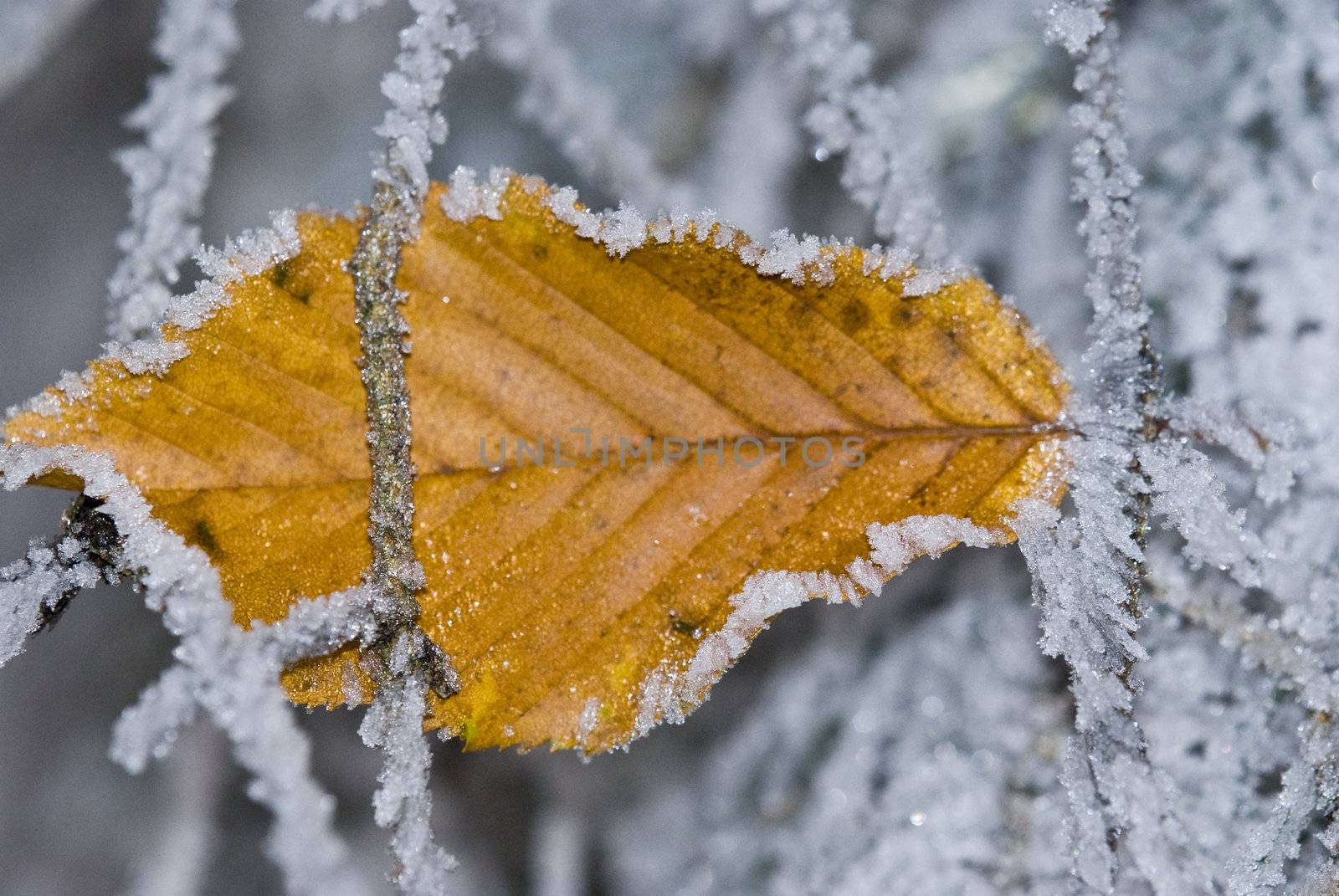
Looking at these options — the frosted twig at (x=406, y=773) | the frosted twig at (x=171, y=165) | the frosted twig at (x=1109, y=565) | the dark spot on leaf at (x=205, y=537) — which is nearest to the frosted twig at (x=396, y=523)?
the frosted twig at (x=406, y=773)

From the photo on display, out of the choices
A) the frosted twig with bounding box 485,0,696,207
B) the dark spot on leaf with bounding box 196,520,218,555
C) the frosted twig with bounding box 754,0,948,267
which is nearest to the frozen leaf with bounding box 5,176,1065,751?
the dark spot on leaf with bounding box 196,520,218,555

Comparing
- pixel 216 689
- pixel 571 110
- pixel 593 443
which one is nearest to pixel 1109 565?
pixel 593 443

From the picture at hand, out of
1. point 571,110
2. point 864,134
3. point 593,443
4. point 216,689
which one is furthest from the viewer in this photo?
point 571,110

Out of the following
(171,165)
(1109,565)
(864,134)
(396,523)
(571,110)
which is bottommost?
(1109,565)

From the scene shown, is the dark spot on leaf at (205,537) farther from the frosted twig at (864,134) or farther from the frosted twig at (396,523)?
the frosted twig at (864,134)

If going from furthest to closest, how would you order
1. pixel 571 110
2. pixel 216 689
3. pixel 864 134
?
pixel 571 110 < pixel 864 134 < pixel 216 689

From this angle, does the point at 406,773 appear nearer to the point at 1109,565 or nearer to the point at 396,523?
the point at 396,523

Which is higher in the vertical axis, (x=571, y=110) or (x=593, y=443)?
(x=571, y=110)
